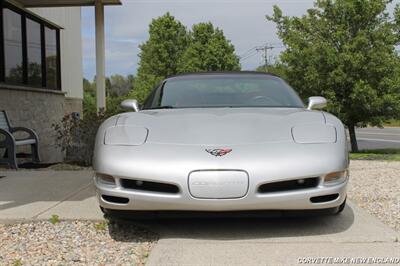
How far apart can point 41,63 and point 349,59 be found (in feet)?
→ 24.1

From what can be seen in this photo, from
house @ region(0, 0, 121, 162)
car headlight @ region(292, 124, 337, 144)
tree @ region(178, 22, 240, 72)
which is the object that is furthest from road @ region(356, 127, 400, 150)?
car headlight @ region(292, 124, 337, 144)

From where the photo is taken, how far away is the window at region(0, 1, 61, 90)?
9781 millimetres

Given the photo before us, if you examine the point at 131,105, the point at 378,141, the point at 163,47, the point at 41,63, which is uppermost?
the point at 163,47

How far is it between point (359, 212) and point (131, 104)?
2240mm

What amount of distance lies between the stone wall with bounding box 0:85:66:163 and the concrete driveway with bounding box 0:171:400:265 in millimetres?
5430

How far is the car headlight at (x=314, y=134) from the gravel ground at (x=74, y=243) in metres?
1.25

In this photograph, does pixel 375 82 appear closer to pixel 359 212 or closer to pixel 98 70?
pixel 98 70

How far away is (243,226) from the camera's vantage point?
144 inches

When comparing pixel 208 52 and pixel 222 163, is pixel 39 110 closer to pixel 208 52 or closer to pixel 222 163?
pixel 222 163

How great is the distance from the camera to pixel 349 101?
Result: 12.4 metres

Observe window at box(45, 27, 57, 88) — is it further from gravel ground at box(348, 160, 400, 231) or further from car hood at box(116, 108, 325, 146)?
car hood at box(116, 108, 325, 146)

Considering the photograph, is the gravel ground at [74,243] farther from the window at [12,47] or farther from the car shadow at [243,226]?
the window at [12,47]

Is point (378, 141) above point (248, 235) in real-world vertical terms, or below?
below

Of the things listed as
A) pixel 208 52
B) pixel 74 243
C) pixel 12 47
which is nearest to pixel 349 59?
pixel 12 47
